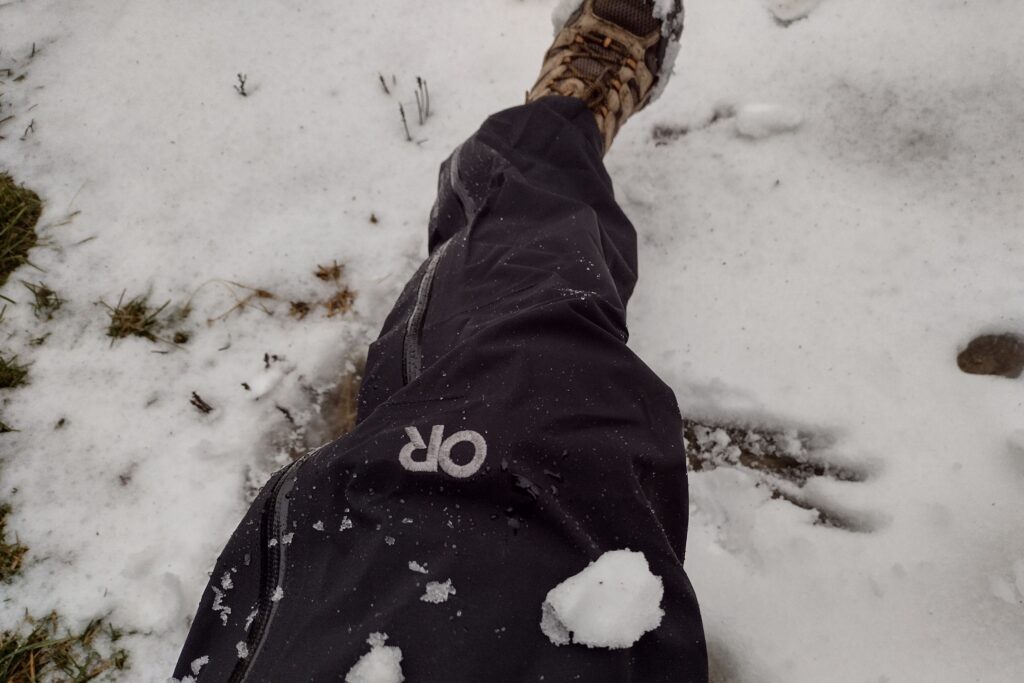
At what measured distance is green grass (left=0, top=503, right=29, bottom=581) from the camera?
180 cm

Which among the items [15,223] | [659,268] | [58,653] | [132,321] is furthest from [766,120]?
[58,653]

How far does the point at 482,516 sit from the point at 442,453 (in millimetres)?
133

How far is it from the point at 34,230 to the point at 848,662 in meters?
2.93

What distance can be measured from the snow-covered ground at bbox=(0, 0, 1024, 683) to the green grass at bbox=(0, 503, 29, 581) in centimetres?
4

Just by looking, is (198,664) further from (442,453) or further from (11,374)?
(11,374)

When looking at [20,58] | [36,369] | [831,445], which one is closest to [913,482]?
[831,445]

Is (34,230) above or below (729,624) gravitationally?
above

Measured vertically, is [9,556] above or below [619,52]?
below

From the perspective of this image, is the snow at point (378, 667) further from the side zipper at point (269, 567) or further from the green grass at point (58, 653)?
the green grass at point (58, 653)

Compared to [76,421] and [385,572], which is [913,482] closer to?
[385,572]

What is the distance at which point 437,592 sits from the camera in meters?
1.03

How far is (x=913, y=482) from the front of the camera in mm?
1814

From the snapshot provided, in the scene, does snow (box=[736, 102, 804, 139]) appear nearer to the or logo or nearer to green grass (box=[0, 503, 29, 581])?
the or logo

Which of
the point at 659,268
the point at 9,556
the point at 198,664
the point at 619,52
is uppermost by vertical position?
the point at 619,52
